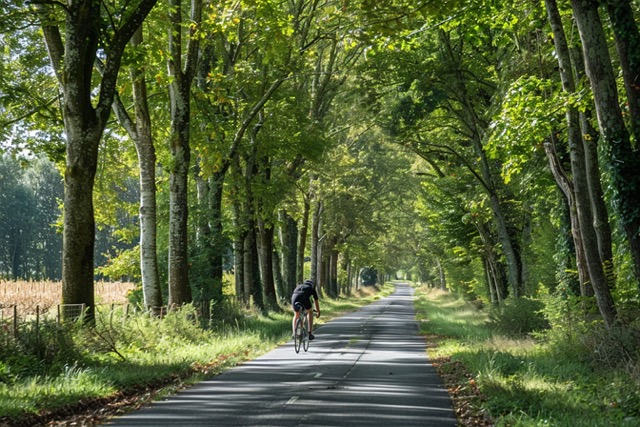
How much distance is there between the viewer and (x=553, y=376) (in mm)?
11930

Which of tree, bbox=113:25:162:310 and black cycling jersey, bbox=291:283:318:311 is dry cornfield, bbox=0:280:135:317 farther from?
black cycling jersey, bbox=291:283:318:311

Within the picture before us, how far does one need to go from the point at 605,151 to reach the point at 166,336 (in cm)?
1110

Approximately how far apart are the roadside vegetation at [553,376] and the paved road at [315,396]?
56 centimetres

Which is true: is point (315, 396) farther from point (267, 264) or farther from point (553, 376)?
point (267, 264)

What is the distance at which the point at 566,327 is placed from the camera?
52.5ft

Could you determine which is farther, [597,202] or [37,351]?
[597,202]

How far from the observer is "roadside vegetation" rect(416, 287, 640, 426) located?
28.3ft

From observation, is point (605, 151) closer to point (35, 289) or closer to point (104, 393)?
Answer: point (104, 393)

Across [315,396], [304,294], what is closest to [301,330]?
[304,294]

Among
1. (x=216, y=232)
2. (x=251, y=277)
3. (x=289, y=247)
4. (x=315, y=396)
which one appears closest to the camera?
(x=315, y=396)

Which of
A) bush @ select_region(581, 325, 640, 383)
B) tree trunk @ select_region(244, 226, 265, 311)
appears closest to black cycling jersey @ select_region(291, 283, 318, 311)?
bush @ select_region(581, 325, 640, 383)

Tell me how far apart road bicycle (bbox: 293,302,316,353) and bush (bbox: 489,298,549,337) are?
7.48 m

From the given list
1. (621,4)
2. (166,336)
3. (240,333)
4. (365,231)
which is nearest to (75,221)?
(166,336)

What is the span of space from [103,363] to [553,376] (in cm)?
828
